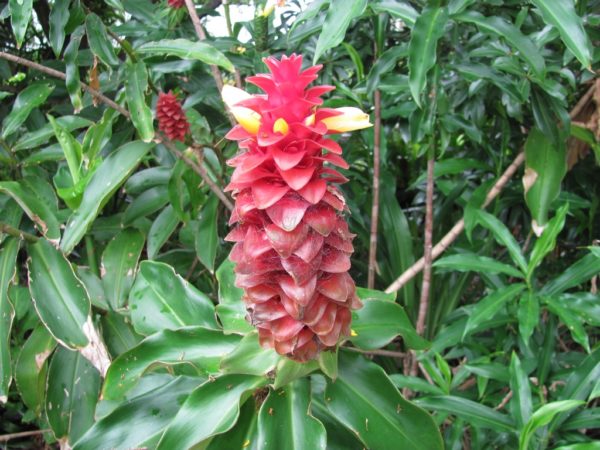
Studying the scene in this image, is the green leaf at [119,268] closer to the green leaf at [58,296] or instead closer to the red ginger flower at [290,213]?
the green leaf at [58,296]

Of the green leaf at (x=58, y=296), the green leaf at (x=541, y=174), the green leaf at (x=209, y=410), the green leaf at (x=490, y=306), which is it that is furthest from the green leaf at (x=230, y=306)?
the green leaf at (x=541, y=174)

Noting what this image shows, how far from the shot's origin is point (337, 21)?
3.66 ft

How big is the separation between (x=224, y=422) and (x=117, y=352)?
0.77 meters

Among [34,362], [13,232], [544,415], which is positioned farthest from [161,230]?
[544,415]

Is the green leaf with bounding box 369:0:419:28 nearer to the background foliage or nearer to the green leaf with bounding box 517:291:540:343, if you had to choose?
the background foliage

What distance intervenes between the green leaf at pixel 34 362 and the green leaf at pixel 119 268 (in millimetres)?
231

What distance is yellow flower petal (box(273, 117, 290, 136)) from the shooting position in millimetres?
921

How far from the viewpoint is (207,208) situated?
1855 millimetres

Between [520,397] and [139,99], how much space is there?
126 centimetres

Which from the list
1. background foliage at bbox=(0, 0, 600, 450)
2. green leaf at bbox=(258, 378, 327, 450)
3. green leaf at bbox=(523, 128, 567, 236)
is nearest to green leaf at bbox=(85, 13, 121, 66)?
background foliage at bbox=(0, 0, 600, 450)

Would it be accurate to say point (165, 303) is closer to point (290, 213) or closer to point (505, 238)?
point (290, 213)

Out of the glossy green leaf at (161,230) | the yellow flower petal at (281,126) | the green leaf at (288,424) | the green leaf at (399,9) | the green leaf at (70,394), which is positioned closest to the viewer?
the yellow flower petal at (281,126)

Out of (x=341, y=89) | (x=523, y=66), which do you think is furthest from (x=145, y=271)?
(x=523, y=66)

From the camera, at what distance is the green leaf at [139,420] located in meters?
1.25
